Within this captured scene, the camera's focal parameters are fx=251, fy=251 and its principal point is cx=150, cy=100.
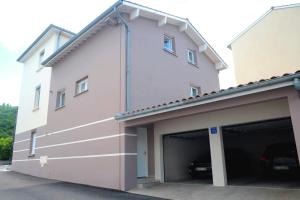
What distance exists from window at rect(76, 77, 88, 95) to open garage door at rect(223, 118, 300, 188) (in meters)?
6.95

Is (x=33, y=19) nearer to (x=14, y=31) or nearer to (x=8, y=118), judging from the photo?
(x=14, y=31)

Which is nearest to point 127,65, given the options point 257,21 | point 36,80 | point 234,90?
point 234,90

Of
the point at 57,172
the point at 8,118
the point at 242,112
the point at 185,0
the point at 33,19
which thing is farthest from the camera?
the point at 8,118

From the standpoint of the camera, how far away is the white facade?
15.7 meters

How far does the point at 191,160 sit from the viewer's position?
38.7ft

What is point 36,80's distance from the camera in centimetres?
1719

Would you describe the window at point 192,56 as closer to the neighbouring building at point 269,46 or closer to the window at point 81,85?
the neighbouring building at point 269,46

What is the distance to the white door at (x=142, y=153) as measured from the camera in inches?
404

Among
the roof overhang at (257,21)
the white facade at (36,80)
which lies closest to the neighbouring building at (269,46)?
the roof overhang at (257,21)

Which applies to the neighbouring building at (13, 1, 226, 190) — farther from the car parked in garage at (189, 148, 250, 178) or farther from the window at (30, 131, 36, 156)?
the car parked in garage at (189, 148, 250, 178)

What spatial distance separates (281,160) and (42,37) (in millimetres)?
15727

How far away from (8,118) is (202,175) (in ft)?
108

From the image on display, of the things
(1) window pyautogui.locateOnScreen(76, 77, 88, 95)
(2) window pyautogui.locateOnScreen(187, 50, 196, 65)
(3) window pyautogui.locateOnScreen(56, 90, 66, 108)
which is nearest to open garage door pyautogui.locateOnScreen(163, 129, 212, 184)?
(1) window pyautogui.locateOnScreen(76, 77, 88, 95)

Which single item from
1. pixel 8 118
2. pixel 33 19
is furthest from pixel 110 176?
pixel 8 118
